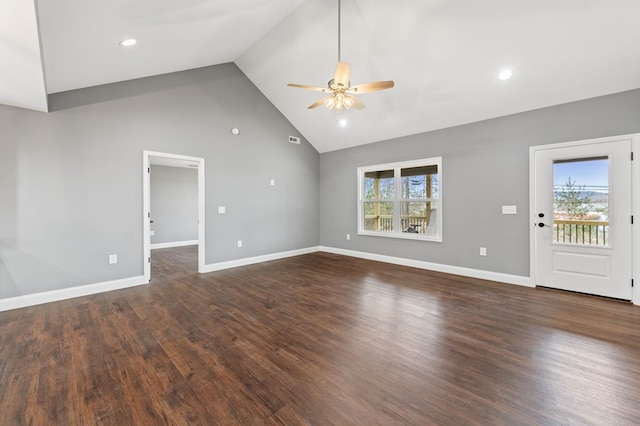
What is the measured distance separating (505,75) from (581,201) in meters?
2.04

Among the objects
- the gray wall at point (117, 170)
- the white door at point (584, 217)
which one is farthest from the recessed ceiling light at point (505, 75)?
the gray wall at point (117, 170)

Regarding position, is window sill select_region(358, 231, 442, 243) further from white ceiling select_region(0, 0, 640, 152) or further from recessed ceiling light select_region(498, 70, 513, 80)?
recessed ceiling light select_region(498, 70, 513, 80)

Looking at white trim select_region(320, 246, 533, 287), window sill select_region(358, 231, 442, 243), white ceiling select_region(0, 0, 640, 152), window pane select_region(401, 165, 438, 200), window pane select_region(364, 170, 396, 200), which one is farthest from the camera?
window pane select_region(364, 170, 396, 200)

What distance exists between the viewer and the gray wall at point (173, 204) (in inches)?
289

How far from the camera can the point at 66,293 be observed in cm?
345

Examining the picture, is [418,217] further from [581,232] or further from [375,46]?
[375,46]

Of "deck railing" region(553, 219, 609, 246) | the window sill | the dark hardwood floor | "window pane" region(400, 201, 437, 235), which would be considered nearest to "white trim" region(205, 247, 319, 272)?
the dark hardwood floor

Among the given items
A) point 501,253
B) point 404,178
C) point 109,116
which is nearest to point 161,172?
point 109,116

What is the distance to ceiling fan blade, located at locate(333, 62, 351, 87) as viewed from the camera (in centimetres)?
281

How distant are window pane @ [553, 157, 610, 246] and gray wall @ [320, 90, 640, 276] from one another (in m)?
0.35

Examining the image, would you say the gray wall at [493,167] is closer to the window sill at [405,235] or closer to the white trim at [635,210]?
the window sill at [405,235]

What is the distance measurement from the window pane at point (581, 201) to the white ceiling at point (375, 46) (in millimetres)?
955

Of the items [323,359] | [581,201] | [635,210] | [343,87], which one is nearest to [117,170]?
[343,87]

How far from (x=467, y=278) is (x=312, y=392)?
366 centimetres
